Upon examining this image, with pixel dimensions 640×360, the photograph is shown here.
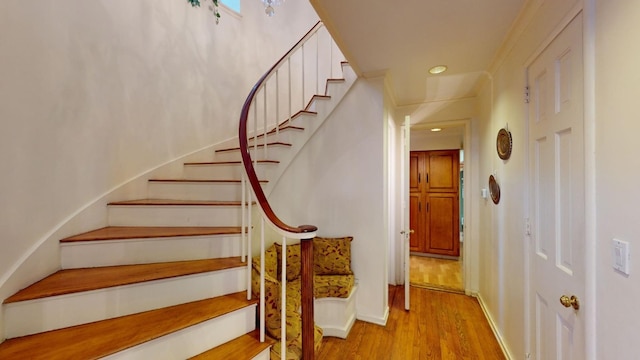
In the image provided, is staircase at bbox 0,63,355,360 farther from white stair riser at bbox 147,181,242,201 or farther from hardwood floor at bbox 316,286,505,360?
hardwood floor at bbox 316,286,505,360

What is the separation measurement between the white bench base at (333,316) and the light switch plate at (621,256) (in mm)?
1786

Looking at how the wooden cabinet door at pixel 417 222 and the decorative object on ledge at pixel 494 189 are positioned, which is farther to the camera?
the wooden cabinet door at pixel 417 222

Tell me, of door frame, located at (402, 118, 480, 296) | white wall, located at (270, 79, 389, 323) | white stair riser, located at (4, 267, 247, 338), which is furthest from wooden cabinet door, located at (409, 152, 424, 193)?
white stair riser, located at (4, 267, 247, 338)

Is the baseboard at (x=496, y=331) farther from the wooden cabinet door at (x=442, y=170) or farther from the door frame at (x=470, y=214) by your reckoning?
the wooden cabinet door at (x=442, y=170)

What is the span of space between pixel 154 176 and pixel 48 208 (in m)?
0.92

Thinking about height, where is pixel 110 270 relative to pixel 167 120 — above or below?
below

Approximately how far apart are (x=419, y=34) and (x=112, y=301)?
8.27 feet

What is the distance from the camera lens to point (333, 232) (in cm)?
266

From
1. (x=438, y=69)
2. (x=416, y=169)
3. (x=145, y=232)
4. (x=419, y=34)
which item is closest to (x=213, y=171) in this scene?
(x=145, y=232)

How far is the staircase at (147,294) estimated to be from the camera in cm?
115

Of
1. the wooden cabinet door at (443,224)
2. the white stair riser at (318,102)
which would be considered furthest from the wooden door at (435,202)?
the white stair riser at (318,102)

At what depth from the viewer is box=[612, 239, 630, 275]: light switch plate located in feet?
2.72

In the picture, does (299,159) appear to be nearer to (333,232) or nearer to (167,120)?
(333,232)

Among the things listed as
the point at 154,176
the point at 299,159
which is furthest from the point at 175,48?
the point at 299,159
